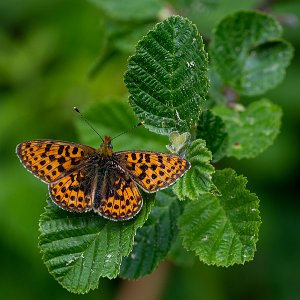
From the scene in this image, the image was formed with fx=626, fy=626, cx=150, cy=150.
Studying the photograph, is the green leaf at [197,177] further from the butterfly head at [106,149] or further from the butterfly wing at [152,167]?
the butterfly head at [106,149]

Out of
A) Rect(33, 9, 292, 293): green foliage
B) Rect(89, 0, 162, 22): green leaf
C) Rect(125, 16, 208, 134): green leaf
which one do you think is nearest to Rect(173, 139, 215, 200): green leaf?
Rect(33, 9, 292, 293): green foliage

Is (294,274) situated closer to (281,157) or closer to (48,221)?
(281,157)

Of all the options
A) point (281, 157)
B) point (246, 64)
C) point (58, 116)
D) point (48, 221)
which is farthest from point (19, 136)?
point (48, 221)

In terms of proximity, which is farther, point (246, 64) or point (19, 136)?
point (19, 136)

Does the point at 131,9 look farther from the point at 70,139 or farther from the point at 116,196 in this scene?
the point at 70,139

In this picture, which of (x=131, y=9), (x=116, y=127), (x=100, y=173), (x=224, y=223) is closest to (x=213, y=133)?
(x=224, y=223)
